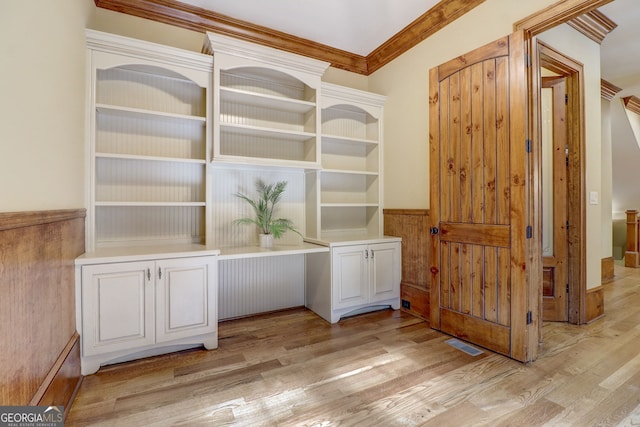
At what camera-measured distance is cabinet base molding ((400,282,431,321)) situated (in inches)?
110

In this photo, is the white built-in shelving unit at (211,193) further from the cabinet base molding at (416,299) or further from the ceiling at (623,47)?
the ceiling at (623,47)

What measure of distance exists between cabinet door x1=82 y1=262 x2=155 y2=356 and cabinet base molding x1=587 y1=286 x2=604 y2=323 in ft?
12.2

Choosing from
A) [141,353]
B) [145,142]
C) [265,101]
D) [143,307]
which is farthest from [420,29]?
[141,353]

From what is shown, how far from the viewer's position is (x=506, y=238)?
6.91ft

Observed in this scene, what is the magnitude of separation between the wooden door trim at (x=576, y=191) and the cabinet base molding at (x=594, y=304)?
11cm

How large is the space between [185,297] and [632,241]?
6.90 m

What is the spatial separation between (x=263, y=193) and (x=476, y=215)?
75.5 inches

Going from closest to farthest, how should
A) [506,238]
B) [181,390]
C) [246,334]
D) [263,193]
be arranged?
[181,390] < [506,238] < [246,334] < [263,193]

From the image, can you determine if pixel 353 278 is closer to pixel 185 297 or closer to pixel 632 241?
pixel 185 297

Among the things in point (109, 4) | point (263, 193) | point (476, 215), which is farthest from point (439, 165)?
point (109, 4)

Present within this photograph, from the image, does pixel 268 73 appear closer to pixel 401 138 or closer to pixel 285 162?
pixel 285 162

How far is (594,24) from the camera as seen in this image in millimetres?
2658

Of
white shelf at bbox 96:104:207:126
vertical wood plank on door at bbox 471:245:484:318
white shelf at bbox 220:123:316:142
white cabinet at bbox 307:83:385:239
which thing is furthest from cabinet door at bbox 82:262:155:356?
vertical wood plank on door at bbox 471:245:484:318

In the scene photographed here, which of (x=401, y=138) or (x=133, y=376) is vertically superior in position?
(x=401, y=138)
